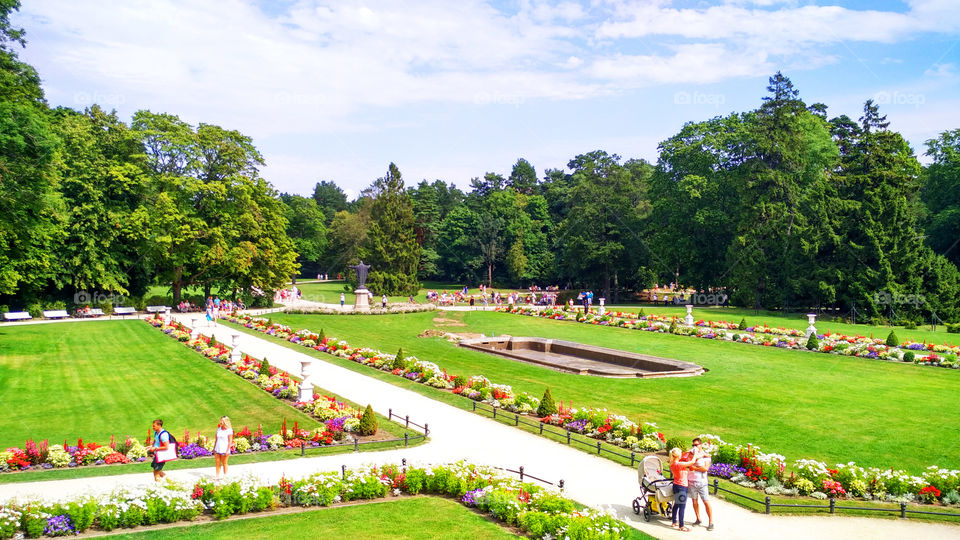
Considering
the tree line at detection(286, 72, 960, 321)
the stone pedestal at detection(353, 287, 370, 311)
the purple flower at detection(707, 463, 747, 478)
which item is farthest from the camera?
the stone pedestal at detection(353, 287, 370, 311)

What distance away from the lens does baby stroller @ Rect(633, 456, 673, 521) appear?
466 inches

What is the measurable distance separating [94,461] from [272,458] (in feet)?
12.9

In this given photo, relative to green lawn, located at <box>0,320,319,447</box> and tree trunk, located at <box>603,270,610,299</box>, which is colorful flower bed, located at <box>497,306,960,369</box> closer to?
tree trunk, located at <box>603,270,610,299</box>

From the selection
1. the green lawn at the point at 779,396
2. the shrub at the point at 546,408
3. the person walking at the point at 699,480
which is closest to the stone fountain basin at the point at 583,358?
the green lawn at the point at 779,396

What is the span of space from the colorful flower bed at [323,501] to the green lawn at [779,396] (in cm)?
727

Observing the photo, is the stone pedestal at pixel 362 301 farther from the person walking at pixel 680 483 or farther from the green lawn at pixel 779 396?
the person walking at pixel 680 483

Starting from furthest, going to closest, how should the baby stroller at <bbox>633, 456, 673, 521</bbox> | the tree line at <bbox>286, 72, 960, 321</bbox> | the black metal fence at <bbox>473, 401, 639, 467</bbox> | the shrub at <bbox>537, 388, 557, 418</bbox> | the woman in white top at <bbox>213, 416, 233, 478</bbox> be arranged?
the tree line at <bbox>286, 72, 960, 321</bbox>
the shrub at <bbox>537, 388, 557, 418</bbox>
the black metal fence at <bbox>473, 401, 639, 467</bbox>
the woman in white top at <bbox>213, 416, 233, 478</bbox>
the baby stroller at <bbox>633, 456, 673, 521</bbox>

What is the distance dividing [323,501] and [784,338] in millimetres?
28761

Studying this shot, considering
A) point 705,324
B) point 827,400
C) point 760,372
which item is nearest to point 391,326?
point 705,324

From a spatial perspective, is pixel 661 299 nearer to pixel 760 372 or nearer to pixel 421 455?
pixel 760 372

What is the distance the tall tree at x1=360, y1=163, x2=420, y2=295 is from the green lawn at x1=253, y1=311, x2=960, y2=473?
93.1ft

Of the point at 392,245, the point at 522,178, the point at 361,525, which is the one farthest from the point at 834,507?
the point at 522,178

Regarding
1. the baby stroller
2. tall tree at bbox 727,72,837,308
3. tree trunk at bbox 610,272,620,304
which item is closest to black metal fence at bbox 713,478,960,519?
the baby stroller

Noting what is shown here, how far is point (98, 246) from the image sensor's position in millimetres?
44250
